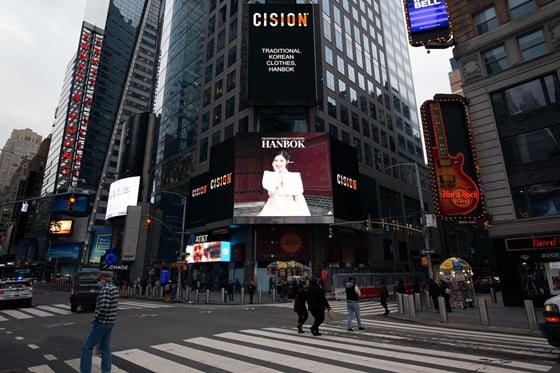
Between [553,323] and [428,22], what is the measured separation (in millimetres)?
24982

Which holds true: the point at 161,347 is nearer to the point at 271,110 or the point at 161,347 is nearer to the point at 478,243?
the point at 271,110

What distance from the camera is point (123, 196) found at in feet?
204

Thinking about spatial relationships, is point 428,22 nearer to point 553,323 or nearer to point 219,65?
point 553,323

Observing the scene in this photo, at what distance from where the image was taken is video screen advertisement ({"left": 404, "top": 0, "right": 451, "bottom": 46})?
2492cm

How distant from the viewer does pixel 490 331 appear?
11852 millimetres

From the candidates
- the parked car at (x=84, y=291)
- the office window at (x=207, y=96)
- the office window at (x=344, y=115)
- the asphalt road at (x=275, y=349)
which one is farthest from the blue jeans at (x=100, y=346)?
the office window at (x=207, y=96)

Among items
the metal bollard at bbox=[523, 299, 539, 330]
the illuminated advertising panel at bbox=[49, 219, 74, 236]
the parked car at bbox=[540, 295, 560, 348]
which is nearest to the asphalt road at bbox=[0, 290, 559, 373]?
the parked car at bbox=[540, 295, 560, 348]

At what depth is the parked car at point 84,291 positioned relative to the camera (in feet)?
60.1

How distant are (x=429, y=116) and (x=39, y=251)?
107905 millimetres

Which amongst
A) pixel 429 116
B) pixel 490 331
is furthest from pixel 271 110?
pixel 490 331

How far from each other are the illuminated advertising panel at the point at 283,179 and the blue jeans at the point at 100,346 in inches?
1209

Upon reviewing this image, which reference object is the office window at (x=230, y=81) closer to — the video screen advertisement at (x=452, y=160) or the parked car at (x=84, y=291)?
the video screen advertisement at (x=452, y=160)

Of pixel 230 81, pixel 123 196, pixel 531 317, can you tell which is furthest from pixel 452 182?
pixel 123 196

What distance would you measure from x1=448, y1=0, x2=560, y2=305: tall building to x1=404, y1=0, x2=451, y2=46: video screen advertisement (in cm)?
174
